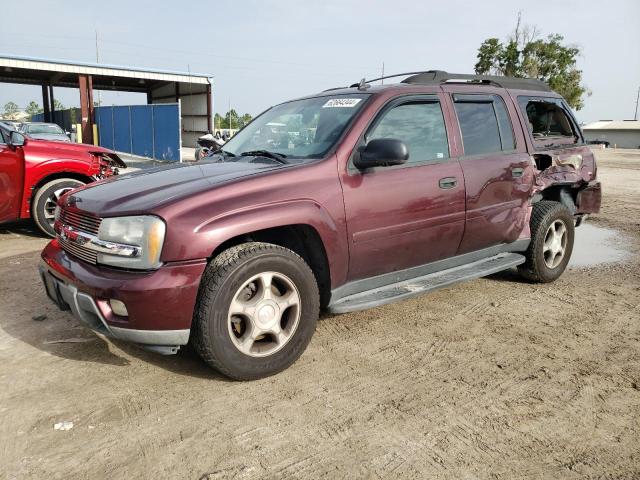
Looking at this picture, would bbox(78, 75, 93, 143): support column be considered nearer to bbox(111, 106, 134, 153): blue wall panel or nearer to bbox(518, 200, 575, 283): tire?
bbox(111, 106, 134, 153): blue wall panel

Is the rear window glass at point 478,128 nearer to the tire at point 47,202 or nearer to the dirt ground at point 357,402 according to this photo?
the dirt ground at point 357,402

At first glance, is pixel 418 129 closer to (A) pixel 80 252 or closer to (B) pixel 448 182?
(B) pixel 448 182

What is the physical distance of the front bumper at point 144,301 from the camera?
2596 mm

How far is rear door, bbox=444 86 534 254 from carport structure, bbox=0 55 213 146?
22057 millimetres

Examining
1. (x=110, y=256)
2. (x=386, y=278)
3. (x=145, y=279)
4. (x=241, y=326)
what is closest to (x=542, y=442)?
(x=386, y=278)

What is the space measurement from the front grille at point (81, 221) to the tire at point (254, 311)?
2.32 ft

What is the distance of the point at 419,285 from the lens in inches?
143

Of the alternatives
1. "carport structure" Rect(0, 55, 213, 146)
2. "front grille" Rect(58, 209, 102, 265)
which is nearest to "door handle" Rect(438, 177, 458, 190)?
"front grille" Rect(58, 209, 102, 265)

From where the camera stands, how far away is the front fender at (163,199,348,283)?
2.62 metres

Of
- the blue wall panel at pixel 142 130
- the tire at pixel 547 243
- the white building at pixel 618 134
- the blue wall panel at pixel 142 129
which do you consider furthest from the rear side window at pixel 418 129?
the white building at pixel 618 134

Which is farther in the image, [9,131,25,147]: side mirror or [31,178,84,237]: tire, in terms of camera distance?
[31,178,84,237]: tire

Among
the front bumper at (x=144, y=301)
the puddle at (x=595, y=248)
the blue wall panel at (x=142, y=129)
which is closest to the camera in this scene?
the front bumper at (x=144, y=301)

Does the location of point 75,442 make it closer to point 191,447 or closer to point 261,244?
point 191,447

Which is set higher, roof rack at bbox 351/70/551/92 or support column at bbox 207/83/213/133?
support column at bbox 207/83/213/133
